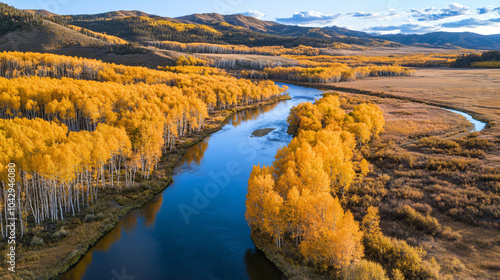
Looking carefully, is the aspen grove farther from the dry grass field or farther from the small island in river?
the dry grass field

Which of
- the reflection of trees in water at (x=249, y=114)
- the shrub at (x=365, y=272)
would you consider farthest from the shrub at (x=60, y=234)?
the reflection of trees in water at (x=249, y=114)

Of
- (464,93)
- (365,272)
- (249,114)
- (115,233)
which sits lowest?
(115,233)

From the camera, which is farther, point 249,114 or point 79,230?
point 249,114

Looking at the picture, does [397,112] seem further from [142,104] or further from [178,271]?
[178,271]

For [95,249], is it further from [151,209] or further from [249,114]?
[249,114]

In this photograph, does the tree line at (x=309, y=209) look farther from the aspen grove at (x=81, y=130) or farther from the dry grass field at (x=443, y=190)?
the aspen grove at (x=81, y=130)

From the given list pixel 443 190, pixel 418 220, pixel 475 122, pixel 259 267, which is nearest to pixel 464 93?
pixel 475 122

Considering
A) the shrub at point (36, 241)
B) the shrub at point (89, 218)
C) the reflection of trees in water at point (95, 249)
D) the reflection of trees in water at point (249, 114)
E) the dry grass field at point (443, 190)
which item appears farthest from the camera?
the reflection of trees in water at point (249, 114)
